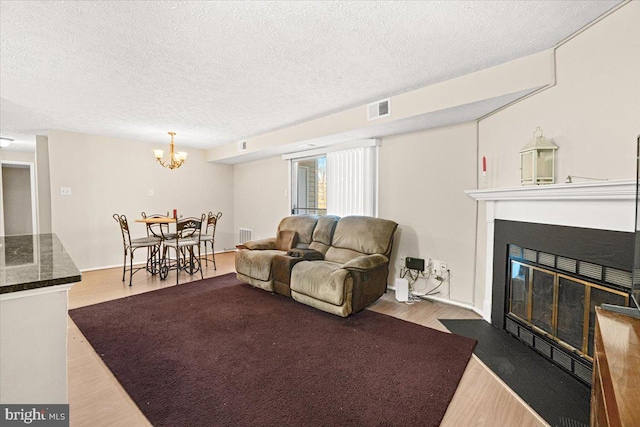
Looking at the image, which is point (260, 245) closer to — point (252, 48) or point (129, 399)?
point (129, 399)

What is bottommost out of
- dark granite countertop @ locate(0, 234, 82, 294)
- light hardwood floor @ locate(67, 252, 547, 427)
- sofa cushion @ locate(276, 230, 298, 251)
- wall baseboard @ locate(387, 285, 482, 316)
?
light hardwood floor @ locate(67, 252, 547, 427)

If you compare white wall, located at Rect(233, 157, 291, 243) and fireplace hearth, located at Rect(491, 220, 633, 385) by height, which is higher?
white wall, located at Rect(233, 157, 291, 243)

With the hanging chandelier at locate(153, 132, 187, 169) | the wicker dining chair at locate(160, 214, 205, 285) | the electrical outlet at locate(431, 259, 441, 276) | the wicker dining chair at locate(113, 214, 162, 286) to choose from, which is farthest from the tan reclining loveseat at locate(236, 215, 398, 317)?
the hanging chandelier at locate(153, 132, 187, 169)

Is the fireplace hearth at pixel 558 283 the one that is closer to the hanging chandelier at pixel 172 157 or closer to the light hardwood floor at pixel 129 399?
the light hardwood floor at pixel 129 399

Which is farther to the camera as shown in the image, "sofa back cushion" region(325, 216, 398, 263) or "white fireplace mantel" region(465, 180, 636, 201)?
"sofa back cushion" region(325, 216, 398, 263)

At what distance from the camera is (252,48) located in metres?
2.10

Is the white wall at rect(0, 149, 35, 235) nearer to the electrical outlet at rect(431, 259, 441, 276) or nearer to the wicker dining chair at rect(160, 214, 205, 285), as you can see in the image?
the wicker dining chair at rect(160, 214, 205, 285)

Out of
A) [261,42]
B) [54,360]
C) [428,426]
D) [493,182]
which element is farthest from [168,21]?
[493,182]

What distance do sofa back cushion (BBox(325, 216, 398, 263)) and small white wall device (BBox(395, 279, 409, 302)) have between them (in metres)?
0.38

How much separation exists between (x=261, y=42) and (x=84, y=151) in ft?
14.7

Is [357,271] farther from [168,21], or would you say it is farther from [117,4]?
[117,4]

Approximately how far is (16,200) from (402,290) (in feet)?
30.1

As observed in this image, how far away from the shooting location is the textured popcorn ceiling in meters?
1.69

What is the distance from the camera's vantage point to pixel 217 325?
274 cm
